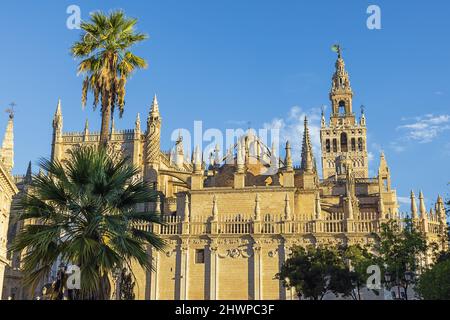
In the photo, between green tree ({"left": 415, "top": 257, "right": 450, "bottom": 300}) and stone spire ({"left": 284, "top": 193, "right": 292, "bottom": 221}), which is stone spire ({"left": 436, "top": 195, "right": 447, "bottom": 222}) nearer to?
stone spire ({"left": 284, "top": 193, "right": 292, "bottom": 221})

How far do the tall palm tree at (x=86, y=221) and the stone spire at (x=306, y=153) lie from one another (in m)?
27.8

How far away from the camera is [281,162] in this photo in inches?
1907

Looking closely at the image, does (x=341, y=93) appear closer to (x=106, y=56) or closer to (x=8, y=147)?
(x=8, y=147)

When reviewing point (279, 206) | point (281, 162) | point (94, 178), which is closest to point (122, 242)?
A: point (94, 178)

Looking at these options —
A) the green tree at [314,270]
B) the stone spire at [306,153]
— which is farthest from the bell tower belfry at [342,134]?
the green tree at [314,270]

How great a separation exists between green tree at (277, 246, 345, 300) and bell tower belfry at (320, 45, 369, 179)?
5881cm

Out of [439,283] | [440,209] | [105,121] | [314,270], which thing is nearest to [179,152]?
[440,209]

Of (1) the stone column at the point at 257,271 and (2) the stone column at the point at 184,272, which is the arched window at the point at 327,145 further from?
(2) the stone column at the point at 184,272

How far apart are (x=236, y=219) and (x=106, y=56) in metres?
19.5

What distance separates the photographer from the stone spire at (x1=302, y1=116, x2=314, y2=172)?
Result: 4259 centimetres

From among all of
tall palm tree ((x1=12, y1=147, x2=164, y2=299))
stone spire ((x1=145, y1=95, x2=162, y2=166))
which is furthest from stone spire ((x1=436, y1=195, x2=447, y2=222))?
tall palm tree ((x1=12, y1=147, x2=164, y2=299))

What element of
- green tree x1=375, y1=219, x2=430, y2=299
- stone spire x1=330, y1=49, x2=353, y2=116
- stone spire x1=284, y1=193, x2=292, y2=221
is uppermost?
stone spire x1=330, y1=49, x2=353, y2=116
